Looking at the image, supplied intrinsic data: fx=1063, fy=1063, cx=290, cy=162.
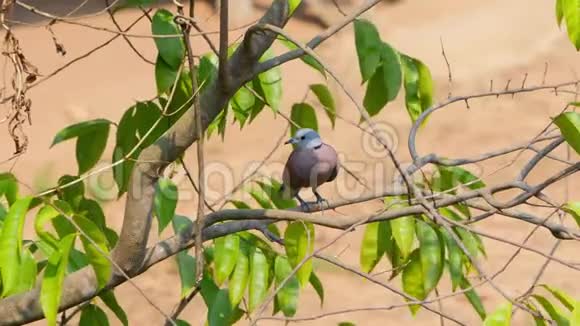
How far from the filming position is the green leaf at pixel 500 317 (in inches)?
64.8

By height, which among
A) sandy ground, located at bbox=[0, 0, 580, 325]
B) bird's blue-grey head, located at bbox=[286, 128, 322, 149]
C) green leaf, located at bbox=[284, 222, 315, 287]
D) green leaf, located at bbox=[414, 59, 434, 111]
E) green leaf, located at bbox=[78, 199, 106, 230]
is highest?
sandy ground, located at bbox=[0, 0, 580, 325]

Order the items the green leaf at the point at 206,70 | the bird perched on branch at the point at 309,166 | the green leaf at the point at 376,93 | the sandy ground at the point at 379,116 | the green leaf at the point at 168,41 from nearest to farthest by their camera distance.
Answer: the green leaf at the point at 168,41, the green leaf at the point at 206,70, the green leaf at the point at 376,93, the bird perched on branch at the point at 309,166, the sandy ground at the point at 379,116

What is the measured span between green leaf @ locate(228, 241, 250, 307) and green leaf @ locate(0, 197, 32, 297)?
0.45 metres

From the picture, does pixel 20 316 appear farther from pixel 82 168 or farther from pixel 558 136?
pixel 558 136

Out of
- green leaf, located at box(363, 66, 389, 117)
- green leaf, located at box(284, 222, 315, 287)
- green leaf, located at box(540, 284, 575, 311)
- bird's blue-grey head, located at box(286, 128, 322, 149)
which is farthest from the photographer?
bird's blue-grey head, located at box(286, 128, 322, 149)

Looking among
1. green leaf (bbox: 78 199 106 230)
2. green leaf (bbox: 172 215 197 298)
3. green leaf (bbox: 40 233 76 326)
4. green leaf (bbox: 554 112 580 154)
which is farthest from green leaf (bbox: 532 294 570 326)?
green leaf (bbox: 78 199 106 230)

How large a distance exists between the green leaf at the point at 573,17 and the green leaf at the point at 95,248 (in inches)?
35.6

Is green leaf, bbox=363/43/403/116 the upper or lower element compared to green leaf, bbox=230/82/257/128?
upper

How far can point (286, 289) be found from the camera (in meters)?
2.32

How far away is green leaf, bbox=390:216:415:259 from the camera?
2205 mm

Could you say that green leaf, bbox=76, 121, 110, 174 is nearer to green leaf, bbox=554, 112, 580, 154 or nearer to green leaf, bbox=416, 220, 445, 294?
green leaf, bbox=416, 220, 445, 294

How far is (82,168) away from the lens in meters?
2.54

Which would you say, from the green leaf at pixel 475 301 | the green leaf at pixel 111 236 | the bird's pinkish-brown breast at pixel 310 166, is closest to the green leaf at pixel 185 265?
the green leaf at pixel 111 236

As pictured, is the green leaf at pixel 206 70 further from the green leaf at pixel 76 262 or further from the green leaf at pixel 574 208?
the green leaf at pixel 574 208
